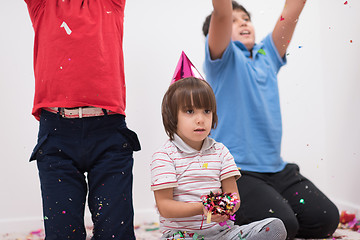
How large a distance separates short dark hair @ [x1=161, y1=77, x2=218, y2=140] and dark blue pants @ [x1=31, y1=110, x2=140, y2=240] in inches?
5.8

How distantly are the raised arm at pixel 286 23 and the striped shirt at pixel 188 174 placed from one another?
0.68 m

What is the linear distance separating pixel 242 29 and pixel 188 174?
750mm

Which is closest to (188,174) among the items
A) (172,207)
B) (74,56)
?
(172,207)

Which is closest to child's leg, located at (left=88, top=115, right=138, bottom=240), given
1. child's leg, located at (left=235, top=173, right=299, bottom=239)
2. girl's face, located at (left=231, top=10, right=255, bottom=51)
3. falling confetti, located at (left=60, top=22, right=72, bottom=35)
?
falling confetti, located at (left=60, top=22, right=72, bottom=35)

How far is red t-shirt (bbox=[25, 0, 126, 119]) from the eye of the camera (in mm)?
1073

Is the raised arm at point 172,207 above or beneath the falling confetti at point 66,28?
beneath

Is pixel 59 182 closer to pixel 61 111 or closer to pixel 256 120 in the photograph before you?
pixel 61 111

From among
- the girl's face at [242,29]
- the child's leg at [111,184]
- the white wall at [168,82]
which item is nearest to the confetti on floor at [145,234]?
the white wall at [168,82]

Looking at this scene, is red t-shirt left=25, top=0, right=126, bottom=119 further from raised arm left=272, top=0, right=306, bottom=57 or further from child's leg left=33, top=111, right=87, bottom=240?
raised arm left=272, top=0, right=306, bottom=57

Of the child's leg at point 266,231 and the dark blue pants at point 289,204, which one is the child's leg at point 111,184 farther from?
the dark blue pants at point 289,204

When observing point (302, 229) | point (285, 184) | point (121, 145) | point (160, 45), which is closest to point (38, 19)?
point (121, 145)

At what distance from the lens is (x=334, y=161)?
1.80m

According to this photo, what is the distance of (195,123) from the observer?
1.03 meters

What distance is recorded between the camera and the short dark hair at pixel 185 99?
104 centimetres
